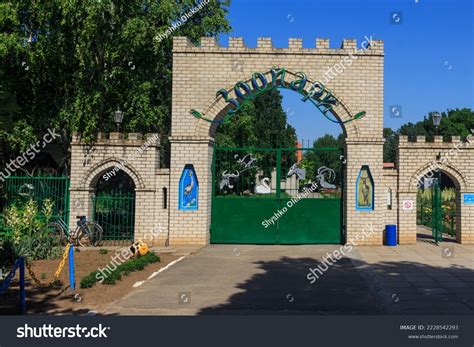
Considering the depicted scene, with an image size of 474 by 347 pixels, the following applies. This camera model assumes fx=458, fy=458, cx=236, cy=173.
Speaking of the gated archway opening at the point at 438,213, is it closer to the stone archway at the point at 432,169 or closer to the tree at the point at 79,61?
the stone archway at the point at 432,169

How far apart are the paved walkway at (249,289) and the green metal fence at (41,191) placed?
17.5ft

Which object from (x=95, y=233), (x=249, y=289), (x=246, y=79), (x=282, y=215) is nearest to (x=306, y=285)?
(x=249, y=289)

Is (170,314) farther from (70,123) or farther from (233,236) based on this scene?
(70,123)

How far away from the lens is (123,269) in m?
10.2

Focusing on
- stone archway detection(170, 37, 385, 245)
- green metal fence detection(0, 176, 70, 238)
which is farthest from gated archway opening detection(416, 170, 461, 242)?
green metal fence detection(0, 176, 70, 238)

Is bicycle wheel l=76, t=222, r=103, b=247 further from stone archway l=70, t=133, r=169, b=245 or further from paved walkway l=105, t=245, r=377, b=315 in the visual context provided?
paved walkway l=105, t=245, r=377, b=315

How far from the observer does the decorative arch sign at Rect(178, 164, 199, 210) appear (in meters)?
14.7

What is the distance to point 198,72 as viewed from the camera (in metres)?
14.9

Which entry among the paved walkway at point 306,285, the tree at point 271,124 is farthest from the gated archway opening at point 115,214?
the tree at point 271,124

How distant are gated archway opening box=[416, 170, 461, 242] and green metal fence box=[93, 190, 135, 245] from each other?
980 centimetres

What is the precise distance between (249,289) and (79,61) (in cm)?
1180

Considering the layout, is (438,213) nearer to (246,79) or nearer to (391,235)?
(391,235)

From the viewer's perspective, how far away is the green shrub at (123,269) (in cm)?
905

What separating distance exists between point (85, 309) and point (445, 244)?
39.5 ft
